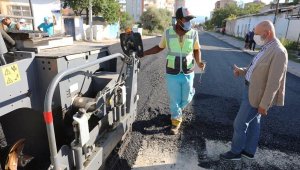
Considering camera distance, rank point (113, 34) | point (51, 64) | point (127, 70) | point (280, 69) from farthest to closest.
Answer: point (113, 34), point (127, 70), point (280, 69), point (51, 64)

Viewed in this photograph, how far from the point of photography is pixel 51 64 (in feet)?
7.11

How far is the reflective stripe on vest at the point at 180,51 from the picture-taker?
363cm

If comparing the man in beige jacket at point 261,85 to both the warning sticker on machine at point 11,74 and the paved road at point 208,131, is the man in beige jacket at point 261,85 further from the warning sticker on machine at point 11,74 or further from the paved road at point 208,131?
the warning sticker on machine at point 11,74

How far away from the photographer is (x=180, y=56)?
3.69 meters

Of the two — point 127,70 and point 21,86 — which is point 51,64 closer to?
point 21,86

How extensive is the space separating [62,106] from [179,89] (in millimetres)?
1990

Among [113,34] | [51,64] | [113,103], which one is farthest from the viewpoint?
[113,34]

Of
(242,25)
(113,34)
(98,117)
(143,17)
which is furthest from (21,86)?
(143,17)

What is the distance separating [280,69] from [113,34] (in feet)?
82.3

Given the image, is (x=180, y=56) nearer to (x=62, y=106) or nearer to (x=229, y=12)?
(x=62, y=106)

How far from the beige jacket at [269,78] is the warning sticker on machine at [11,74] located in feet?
7.82

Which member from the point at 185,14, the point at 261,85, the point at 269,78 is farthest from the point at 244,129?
the point at 185,14

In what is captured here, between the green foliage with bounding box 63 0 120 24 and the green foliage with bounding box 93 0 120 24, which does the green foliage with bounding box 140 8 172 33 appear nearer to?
the green foliage with bounding box 93 0 120 24

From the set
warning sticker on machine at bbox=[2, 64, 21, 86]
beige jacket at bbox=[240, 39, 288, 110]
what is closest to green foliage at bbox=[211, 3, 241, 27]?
beige jacket at bbox=[240, 39, 288, 110]
